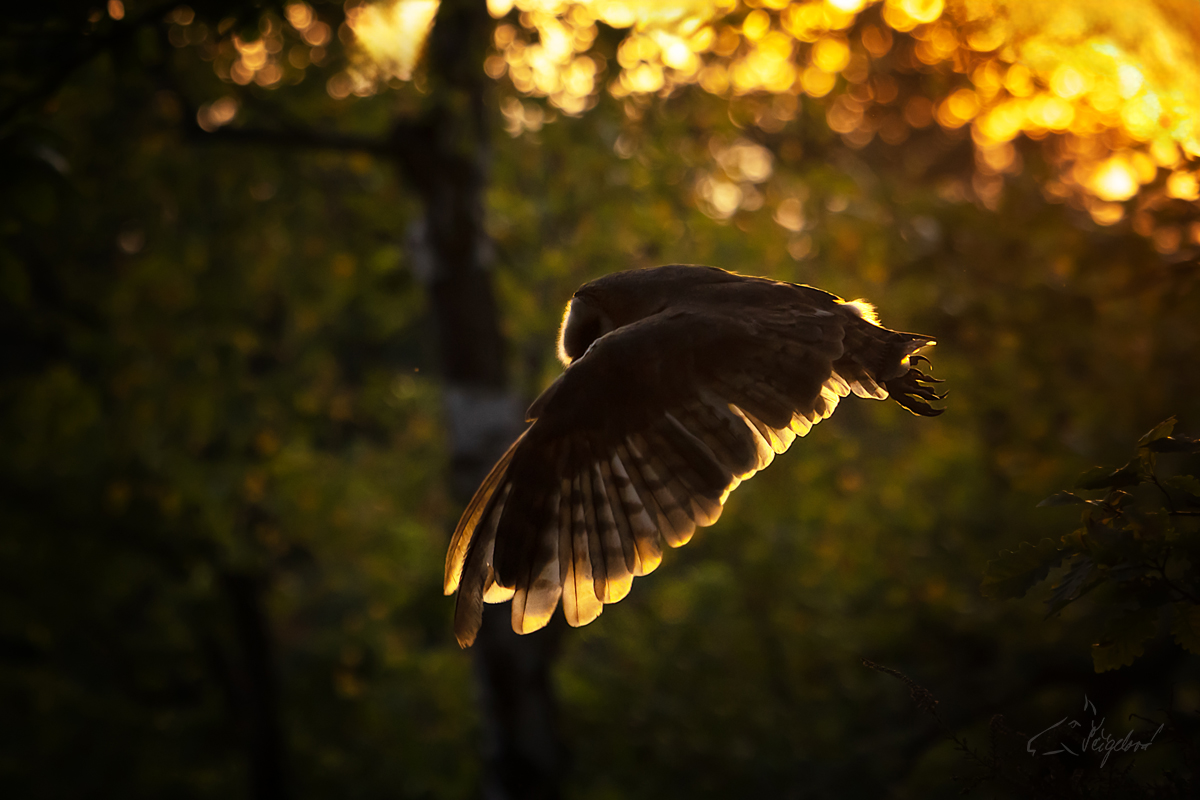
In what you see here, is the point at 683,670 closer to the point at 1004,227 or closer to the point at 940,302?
the point at 940,302

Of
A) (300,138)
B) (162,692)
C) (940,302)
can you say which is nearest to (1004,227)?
(940,302)

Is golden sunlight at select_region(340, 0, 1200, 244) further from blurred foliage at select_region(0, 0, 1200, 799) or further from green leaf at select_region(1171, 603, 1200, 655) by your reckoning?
green leaf at select_region(1171, 603, 1200, 655)

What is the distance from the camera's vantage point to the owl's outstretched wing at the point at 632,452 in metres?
1.68

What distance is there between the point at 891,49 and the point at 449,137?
291 cm

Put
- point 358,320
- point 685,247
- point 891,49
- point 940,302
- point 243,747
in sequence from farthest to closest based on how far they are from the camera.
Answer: point 358,320 < point 243,747 < point 685,247 < point 891,49 < point 940,302

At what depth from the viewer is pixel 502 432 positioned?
4.32m

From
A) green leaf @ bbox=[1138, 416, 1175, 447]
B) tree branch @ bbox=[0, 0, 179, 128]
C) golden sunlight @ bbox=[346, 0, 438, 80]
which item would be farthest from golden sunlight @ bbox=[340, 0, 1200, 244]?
tree branch @ bbox=[0, 0, 179, 128]

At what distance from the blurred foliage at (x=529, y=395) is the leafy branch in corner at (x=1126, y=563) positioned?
2.18 metres

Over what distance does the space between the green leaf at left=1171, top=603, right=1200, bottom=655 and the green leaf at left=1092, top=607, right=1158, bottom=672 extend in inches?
1.2

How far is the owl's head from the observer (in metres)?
2.28

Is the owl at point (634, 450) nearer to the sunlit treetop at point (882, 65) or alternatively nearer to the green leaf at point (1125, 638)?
the green leaf at point (1125, 638)
